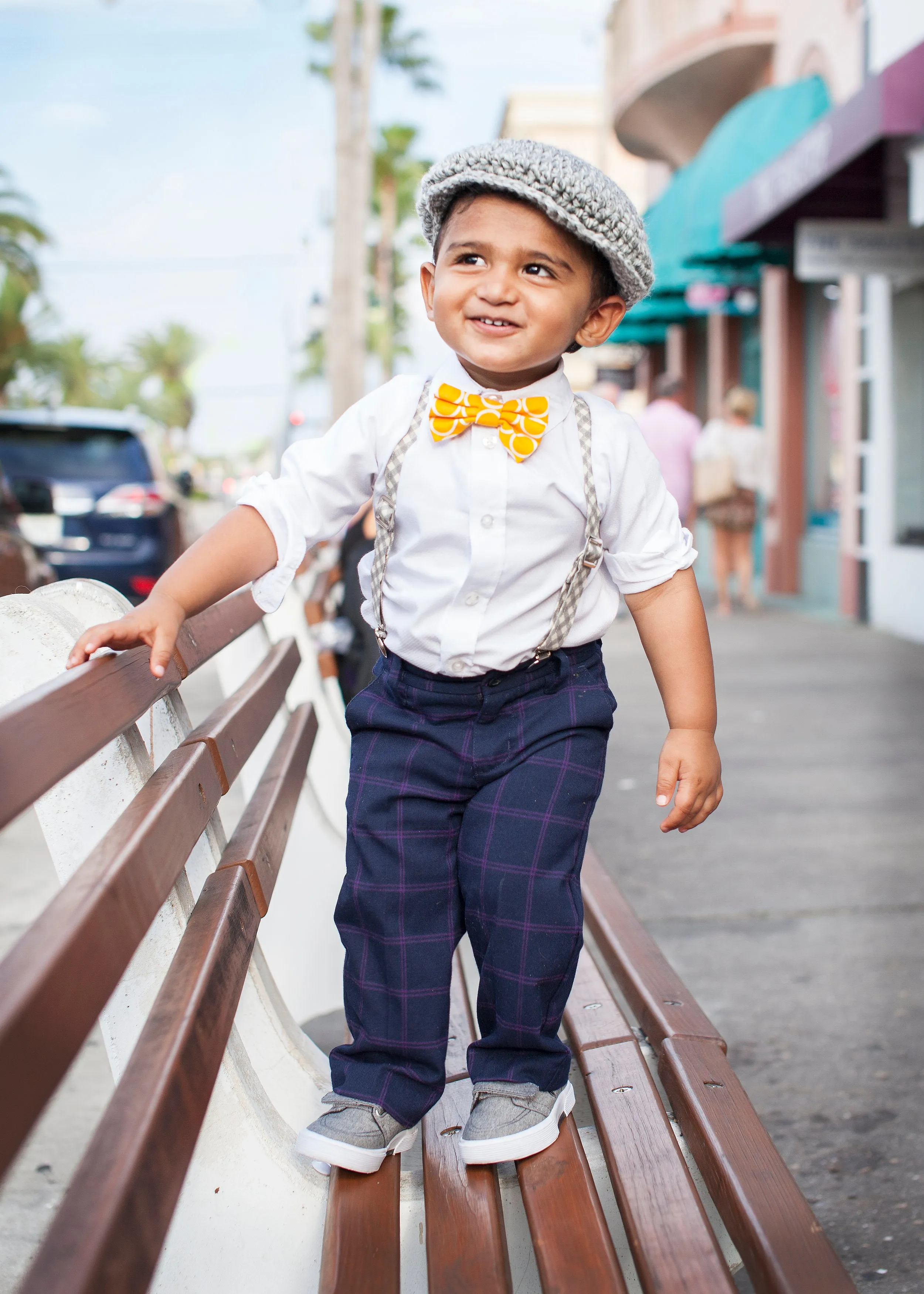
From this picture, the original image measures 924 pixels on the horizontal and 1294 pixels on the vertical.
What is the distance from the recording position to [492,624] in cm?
204

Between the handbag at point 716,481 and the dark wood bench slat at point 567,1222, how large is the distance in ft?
33.0

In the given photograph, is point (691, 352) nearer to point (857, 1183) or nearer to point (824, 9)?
point (824, 9)

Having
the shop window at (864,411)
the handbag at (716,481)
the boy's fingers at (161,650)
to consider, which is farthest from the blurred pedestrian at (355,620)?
the handbag at (716,481)

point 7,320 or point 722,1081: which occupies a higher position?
point 7,320

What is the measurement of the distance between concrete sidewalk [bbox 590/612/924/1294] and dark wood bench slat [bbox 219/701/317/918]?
46.6 inches

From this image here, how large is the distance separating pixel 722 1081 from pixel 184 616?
1004 mm

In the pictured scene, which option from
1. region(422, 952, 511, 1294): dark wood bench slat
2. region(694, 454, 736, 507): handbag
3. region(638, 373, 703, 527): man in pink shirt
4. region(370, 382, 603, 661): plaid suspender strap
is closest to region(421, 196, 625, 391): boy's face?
region(370, 382, 603, 661): plaid suspender strap

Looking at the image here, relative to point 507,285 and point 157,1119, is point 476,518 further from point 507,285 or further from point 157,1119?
point 157,1119

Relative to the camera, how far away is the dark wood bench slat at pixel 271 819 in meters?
1.97

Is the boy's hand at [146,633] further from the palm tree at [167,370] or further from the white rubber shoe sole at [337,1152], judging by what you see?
the palm tree at [167,370]

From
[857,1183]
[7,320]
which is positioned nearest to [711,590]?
[857,1183]

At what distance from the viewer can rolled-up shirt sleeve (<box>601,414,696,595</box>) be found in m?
2.08

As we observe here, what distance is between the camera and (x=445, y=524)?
205 centimetres

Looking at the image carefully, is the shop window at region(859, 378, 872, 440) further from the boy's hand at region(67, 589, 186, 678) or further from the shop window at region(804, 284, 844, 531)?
the boy's hand at region(67, 589, 186, 678)
